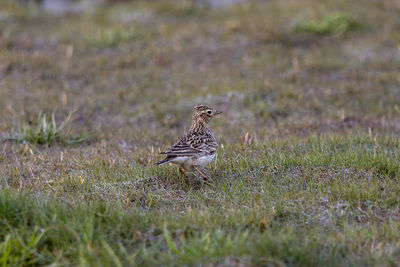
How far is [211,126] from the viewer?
10.3 m

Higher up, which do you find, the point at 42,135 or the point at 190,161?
the point at 190,161

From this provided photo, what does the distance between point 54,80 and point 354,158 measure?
8.56m

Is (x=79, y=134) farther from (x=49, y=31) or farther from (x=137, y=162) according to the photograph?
(x=49, y=31)

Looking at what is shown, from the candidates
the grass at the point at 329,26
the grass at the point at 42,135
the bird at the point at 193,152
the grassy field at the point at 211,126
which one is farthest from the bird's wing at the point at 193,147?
the grass at the point at 329,26

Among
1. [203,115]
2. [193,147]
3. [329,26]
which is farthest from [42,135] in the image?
[329,26]

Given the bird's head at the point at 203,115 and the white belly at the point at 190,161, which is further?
the bird's head at the point at 203,115

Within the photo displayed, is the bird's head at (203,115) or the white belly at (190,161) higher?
the bird's head at (203,115)

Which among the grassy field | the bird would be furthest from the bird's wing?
the grassy field

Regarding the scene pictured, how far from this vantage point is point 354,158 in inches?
264

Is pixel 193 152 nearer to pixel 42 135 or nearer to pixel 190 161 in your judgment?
pixel 190 161

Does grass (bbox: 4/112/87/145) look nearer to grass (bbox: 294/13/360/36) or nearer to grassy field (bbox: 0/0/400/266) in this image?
grassy field (bbox: 0/0/400/266)

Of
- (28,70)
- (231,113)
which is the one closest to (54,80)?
(28,70)

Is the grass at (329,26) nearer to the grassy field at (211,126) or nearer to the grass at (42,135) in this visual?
the grassy field at (211,126)

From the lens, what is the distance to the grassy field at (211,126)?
470 cm
